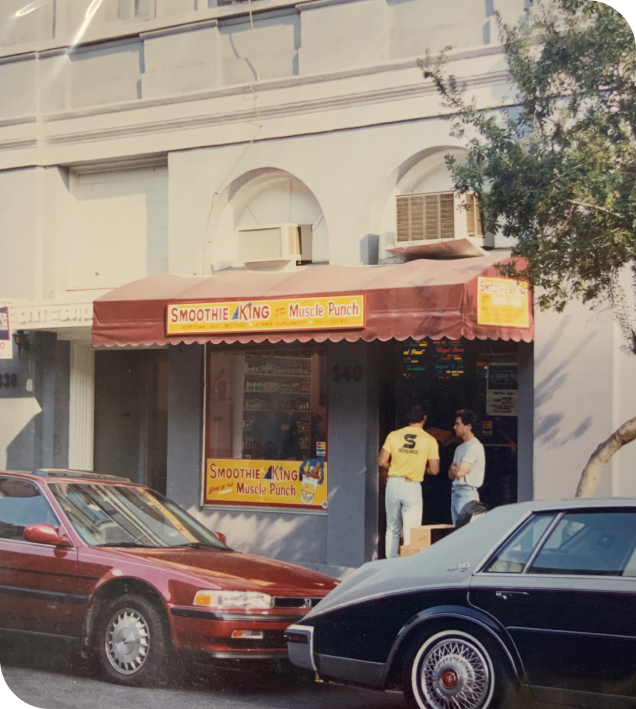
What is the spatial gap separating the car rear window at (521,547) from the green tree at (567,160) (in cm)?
36

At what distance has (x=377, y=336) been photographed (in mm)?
6926

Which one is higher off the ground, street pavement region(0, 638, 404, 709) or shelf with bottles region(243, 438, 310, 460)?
shelf with bottles region(243, 438, 310, 460)

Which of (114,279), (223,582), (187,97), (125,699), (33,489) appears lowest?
(125,699)

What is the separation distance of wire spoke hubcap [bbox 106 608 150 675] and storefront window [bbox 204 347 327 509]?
1.90 m

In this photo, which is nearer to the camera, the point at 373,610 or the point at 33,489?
the point at 373,610

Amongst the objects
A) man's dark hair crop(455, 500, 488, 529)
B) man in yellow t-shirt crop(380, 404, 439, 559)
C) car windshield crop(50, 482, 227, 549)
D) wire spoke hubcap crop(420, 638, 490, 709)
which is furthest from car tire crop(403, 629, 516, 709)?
car windshield crop(50, 482, 227, 549)

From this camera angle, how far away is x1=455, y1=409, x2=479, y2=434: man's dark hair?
18.6 feet

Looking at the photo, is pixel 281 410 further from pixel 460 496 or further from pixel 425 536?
pixel 425 536

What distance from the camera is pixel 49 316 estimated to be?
745 centimetres

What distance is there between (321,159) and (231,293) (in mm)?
1370

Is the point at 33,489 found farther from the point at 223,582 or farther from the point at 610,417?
the point at 610,417

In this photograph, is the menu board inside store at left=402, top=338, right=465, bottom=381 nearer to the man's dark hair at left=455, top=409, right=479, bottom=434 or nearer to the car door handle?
the man's dark hair at left=455, top=409, right=479, bottom=434

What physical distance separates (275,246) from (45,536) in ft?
12.4

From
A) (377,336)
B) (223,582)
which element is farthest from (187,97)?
(223,582)
